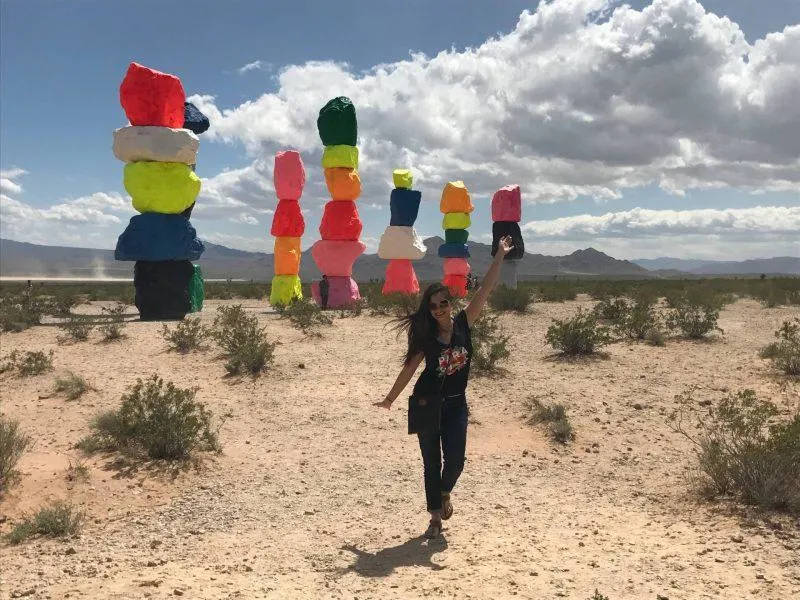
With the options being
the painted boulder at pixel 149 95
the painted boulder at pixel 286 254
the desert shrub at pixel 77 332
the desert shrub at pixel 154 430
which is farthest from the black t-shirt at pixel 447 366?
the painted boulder at pixel 286 254

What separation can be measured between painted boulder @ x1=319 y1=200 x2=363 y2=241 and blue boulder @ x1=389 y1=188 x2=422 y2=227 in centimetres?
191

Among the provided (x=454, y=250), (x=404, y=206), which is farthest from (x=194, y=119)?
(x=454, y=250)

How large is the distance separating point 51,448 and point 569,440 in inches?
229

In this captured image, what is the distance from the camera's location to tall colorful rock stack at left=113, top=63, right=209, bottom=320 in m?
14.9

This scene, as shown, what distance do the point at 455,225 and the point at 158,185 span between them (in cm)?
1288

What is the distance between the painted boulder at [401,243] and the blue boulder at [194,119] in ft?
23.0

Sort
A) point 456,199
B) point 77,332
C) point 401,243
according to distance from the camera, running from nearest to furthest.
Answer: point 77,332 → point 401,243 → point 456,199

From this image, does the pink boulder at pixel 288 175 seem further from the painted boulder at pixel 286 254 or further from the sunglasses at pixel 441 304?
the sunglasses at pixel 441 304

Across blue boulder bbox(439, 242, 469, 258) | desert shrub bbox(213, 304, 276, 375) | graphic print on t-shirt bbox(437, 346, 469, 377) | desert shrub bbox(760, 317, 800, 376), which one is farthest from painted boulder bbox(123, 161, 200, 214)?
desert shrub bbox(760, 317, 800, 376)

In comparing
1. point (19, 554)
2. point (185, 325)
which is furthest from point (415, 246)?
point (19, 554)

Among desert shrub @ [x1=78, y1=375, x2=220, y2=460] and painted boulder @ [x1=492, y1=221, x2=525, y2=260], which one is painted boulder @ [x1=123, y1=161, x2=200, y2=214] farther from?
painted boulder @ [x1=492, y1=221, x2=525, y2=260]

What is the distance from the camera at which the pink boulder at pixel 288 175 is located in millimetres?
19484

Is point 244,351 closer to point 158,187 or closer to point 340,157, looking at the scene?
point 158,187

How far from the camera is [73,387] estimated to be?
836 cm
